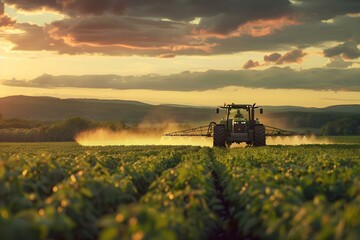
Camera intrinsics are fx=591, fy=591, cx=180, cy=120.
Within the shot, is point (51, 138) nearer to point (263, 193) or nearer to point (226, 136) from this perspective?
point (226, 136)

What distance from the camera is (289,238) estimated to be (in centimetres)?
634

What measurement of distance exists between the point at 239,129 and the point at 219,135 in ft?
4.96

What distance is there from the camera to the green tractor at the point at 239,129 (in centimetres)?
4266

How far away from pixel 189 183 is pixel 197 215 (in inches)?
92.4

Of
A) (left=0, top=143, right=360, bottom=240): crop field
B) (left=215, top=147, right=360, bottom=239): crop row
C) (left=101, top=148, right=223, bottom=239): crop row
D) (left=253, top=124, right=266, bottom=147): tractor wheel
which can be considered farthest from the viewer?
(left=253, top=124, right=266, bottom=147): tractor wheel

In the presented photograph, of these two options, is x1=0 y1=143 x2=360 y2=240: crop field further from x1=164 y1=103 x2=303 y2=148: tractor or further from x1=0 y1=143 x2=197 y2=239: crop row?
x1=164 y1=103 x2=303 y2=148: tractor

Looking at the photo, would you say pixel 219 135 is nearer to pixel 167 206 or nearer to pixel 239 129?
pixel 239 129

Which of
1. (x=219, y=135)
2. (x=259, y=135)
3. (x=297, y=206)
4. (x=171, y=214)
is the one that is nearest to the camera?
(x=171, y=214)

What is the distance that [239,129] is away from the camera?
42750mm

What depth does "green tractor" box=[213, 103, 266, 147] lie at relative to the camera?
4266cm

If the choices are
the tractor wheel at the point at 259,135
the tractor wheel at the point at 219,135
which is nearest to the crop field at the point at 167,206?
the tractor wheel at the point at 219,135

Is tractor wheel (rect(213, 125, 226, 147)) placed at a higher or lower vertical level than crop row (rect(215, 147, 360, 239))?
lower

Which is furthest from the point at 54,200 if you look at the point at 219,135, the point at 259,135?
the point at 259,135

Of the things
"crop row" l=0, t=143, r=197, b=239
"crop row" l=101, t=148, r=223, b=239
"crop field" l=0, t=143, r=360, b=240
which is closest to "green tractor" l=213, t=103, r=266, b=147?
"crop field" l=0, t=143, r=360, b=240
